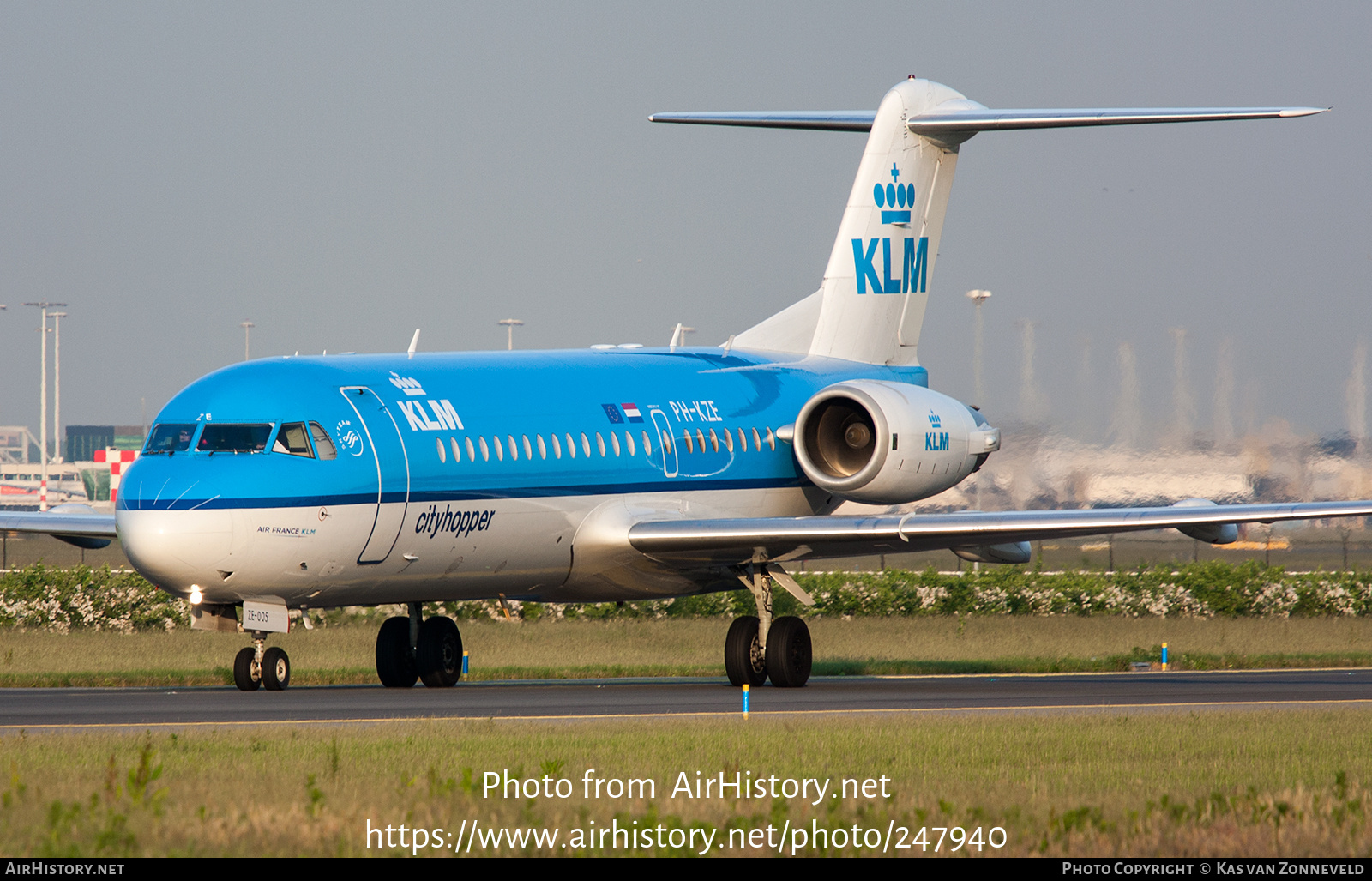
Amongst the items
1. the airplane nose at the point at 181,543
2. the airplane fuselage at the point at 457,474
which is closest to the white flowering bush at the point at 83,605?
the airplane fuselage at the point at 457,474

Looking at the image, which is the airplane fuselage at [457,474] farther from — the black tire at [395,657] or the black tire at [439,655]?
the black tire at [395,657]

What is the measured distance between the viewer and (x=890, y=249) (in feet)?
108

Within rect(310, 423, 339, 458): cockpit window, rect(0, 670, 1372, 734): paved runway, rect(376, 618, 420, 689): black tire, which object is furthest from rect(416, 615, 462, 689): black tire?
rect(310, 423, 339, 458): cockpit window

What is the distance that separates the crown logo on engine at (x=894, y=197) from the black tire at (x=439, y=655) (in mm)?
10468

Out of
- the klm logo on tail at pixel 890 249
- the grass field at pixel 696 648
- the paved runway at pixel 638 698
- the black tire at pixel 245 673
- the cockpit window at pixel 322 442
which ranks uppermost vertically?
the klm logo on tail at pixel 890 249

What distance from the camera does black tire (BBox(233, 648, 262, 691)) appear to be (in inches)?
918

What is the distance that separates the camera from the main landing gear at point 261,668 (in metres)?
23.3

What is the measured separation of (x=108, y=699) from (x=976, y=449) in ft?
43.4

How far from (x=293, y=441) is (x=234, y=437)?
2.17 ft

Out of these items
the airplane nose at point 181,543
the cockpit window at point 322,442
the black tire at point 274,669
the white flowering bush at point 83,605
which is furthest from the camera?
the white flowering bush at point 83,605

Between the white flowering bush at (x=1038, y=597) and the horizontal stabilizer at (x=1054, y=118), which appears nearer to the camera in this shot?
the horizontal stabilizer at (x=1054, y=118)

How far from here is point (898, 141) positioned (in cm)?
3238
